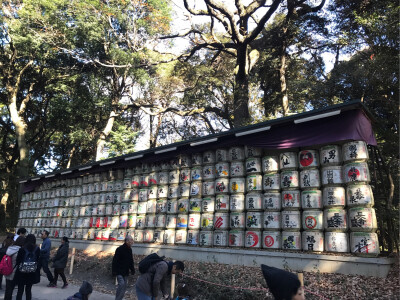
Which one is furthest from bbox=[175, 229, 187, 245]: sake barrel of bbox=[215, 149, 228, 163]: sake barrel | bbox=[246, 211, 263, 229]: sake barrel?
bbox=[215, 149, 228, 163]: sake barrel

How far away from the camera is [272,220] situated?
7406 mm

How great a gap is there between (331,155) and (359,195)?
3.62ft

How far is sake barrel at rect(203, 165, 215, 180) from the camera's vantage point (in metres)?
8.95

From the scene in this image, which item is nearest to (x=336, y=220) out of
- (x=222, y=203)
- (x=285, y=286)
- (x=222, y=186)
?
(x=222, y=203)

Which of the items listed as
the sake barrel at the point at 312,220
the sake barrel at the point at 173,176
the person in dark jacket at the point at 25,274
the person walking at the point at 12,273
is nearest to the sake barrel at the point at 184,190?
the sake barrel at the point at 173,176

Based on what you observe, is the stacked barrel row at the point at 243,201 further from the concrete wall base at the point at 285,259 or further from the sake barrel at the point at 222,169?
the concrete wall base at the point at 285,259

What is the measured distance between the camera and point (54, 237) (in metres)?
13.9

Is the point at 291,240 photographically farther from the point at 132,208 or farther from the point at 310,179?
the point at 132,208

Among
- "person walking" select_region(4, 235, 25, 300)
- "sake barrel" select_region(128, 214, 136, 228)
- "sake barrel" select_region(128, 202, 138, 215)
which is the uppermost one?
"sake barrel" select_region(128, 202, 138, 215)

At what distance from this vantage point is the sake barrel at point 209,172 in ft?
29.4

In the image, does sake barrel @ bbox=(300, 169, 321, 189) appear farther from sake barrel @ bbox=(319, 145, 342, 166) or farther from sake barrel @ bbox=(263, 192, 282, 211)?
sake barrel @ bbox=(263, 192, 282, 211)

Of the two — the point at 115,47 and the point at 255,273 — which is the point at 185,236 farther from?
the point at 115,47

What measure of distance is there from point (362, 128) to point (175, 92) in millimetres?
17097

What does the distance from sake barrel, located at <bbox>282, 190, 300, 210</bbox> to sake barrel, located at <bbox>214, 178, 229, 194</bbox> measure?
1751mm
